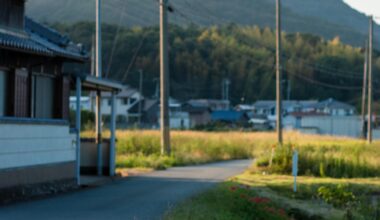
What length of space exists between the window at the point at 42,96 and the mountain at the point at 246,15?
20.2m

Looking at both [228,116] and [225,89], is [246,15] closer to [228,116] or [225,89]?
[225,89]

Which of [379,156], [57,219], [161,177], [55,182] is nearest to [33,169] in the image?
[55,182]

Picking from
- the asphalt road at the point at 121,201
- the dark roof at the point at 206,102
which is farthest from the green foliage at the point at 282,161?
the dark roof at the point at 206,102

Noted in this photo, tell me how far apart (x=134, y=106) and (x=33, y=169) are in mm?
75227

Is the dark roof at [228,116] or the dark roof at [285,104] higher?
the dark roof at [285,104]

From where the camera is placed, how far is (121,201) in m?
17.2

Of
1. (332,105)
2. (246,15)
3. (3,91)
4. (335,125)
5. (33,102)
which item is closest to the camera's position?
(3,91)

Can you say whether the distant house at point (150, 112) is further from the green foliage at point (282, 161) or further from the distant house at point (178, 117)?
the green foliage at point (282, 161)

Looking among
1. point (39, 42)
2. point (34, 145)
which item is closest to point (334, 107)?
point (39, 42)

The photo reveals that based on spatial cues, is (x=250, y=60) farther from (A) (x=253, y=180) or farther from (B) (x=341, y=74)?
(A) (x=253, y=180)

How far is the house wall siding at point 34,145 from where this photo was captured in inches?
662

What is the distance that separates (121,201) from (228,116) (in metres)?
83.5

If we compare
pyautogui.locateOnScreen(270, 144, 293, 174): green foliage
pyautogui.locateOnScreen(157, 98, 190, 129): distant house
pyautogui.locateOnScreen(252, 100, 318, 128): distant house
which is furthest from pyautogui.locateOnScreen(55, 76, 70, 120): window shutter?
pyautogui.locateOnScreen(252, 100, 318, 128): distant house

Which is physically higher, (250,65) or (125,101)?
(250,65)
